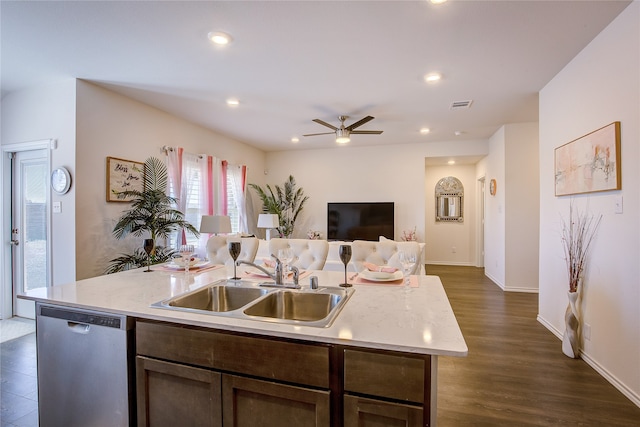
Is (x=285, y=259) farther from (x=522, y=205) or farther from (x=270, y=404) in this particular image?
(x=522, y=205)

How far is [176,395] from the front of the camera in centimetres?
133

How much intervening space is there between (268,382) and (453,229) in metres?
6.86

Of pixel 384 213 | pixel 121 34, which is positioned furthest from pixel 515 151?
pixel 121 34

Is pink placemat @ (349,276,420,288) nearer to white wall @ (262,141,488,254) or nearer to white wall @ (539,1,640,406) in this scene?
white wall @ (539,1,640,406)

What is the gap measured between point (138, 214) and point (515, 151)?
5351mm

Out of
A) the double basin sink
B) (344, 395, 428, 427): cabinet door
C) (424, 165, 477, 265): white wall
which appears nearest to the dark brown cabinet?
(344, 395, 428, 427): cabinet door

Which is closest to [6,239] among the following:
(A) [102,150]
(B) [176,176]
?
(A) [102,150]

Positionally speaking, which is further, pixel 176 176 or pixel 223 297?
pixel 176 176

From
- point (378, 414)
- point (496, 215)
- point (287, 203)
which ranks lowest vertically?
point (378, 414)

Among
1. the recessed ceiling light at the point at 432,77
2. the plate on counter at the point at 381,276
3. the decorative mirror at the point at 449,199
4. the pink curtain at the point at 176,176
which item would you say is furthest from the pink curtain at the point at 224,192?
the decorative mirror at the point at 449,199

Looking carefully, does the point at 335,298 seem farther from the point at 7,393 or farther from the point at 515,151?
the point at 515,151

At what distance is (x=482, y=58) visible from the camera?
2699 millimetres

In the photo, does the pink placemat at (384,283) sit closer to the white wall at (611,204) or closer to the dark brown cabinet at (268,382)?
the dark brown cabinet at (268,382)

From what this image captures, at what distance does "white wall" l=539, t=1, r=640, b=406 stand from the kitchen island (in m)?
1.62
